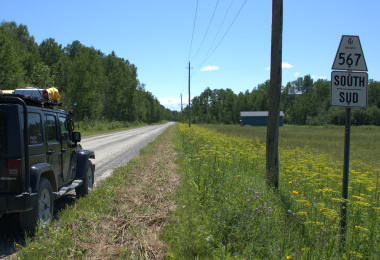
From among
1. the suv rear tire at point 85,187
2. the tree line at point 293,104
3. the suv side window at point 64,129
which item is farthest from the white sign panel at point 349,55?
the tree line at point 293,104

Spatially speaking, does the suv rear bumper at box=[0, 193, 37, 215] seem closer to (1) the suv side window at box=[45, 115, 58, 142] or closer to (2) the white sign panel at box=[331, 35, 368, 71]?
(1) the suv side window at box=[45, 115, 58, 142]

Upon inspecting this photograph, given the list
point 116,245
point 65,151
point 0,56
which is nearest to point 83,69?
point 0,56

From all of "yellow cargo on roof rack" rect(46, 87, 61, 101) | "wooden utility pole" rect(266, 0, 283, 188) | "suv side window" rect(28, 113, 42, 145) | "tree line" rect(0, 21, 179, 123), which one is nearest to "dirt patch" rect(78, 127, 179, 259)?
"suv side window" rect(28, 113, 42, 145)

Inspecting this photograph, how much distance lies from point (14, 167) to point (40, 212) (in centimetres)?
90

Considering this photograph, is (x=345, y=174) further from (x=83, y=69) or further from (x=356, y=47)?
(x=83, y=69)

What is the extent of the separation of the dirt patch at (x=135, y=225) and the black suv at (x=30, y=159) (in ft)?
3.24

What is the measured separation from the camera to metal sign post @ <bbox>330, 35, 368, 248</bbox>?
13.8ft

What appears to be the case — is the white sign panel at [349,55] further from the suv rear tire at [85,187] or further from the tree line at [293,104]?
the tree line at [293,104]

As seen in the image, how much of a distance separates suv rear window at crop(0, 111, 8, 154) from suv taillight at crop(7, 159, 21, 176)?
7.3 inches

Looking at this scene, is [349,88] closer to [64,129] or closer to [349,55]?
[349,55]

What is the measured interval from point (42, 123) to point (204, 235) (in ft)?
11.3

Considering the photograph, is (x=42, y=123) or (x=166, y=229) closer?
(x=166, y=229)

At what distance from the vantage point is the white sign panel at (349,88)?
4.20 m

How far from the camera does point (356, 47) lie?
4246 mm
